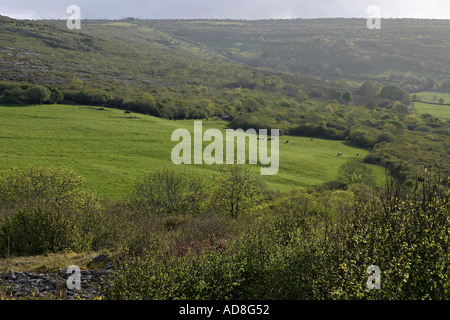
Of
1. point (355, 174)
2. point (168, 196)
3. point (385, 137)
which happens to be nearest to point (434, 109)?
point (385, 137)

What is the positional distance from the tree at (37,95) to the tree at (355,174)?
252 feet

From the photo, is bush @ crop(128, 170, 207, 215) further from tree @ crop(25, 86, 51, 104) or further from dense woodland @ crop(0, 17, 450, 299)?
tree @ crop(25, 86, 51, 104)

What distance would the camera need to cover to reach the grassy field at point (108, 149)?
61069 mm

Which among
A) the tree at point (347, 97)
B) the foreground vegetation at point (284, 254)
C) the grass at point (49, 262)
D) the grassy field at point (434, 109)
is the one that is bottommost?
the grass at point (49, 262)

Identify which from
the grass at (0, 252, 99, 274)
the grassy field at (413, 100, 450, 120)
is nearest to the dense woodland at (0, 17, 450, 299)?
the grass at (0, 252, 99, 274)

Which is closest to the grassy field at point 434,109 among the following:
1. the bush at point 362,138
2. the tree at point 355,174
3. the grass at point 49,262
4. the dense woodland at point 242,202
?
the dense woodland at point 242,202

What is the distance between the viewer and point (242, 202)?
39781 millimetres

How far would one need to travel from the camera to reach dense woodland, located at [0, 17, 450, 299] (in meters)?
12.0

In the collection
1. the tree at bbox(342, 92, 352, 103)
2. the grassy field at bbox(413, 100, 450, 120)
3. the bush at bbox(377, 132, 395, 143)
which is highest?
the tree at bbox(342, 92, 352, 103)

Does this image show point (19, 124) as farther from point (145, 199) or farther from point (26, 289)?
point (26, 289)

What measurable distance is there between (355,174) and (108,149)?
4966 cm

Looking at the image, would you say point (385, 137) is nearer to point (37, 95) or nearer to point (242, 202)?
point (242, 202)

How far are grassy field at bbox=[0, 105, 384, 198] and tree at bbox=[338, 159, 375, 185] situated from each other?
4.25 meters

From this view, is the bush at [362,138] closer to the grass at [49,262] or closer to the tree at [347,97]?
the tree at [347,97]
